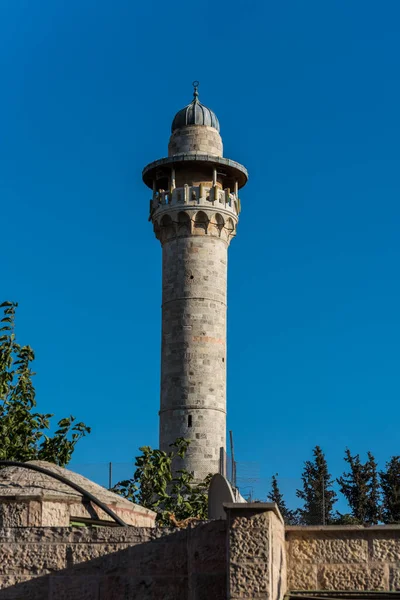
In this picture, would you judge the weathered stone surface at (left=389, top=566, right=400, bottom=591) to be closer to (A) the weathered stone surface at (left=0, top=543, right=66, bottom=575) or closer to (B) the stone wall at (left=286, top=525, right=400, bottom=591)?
(B) the stone wall at (left=286, top=525, right=400, bottom=591)

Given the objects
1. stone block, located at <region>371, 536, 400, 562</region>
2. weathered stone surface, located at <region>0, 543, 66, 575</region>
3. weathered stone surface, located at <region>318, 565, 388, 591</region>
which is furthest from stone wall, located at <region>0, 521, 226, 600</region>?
stone block, located at <region>371, 536, 400, 562</region>

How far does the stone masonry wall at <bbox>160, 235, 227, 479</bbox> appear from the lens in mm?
34062

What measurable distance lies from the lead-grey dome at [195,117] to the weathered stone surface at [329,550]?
103 feet

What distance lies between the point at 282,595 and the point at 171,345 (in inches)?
1089

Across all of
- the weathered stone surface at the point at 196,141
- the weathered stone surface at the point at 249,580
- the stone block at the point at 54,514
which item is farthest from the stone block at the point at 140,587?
the weathered stone surface at the point at 196,141

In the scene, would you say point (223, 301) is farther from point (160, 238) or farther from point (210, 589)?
point (210, 589)

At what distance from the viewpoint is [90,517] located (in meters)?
9.02

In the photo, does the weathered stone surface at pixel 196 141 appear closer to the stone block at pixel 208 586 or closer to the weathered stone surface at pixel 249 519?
the stone block at pixel 208 586

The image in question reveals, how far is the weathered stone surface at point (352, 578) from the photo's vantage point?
7.69m

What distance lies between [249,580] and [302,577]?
113 cm

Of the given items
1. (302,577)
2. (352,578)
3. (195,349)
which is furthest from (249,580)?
(195,349)

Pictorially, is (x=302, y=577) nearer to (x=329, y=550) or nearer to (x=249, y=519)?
(x=329, y=550)

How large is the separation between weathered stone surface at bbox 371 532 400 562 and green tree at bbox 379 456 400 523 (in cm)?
3538

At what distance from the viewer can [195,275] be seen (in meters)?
35.4
